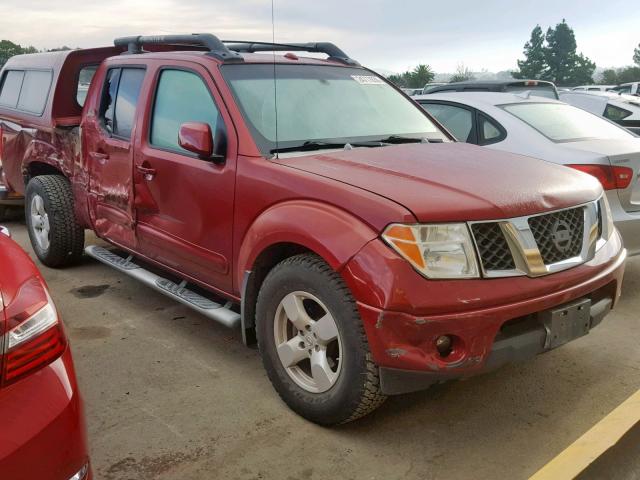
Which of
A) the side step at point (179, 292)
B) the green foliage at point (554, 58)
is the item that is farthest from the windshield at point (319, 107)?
the green foliage at point (554, 58)

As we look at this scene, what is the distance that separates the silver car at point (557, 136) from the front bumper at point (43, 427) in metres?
3.89

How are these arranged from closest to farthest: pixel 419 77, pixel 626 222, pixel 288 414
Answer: pixel 288 414, pixel 626 222, pixel 419 77

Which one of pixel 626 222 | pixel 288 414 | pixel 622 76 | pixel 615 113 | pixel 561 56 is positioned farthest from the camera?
pixel 561 56

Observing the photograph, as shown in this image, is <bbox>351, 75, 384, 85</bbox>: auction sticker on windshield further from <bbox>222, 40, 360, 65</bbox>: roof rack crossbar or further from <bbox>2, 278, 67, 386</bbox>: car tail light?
<bbox>2, 278, 67, 386</bbox>: car tail light

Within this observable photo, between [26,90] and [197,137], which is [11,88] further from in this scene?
[197,137]

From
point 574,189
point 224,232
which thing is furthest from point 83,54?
point 574,189

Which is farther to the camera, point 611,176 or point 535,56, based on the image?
point 535,56

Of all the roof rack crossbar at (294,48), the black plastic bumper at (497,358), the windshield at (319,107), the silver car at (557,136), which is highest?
the roof rack crossbar at (294,48)

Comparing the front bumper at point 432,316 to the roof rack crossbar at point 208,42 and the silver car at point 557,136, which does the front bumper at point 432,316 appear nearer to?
the roof rack crossbar at point 208,42

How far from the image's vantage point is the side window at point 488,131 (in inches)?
215

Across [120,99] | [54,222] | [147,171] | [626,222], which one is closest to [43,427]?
[147,171]

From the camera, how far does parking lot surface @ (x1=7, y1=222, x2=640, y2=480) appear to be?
2.73m

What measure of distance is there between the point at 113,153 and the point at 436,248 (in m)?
2.71

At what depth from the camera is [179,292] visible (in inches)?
154
